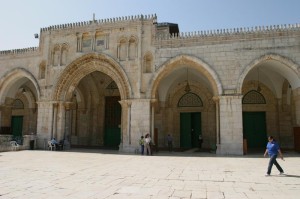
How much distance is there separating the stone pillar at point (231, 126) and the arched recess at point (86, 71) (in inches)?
203

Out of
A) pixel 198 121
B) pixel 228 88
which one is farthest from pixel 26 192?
pixel 198 121

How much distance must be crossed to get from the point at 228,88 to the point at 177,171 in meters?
6.35

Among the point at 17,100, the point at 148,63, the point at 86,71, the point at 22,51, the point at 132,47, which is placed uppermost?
the point at 22,51

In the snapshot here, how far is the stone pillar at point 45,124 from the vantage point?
14750 mm

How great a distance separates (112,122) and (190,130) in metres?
5.55

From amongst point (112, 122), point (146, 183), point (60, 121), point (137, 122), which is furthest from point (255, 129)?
point (146, 183)

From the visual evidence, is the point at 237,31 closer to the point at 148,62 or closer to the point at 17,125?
the point at 148,62

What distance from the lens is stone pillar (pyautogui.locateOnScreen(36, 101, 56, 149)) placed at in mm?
14750

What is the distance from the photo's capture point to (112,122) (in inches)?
720

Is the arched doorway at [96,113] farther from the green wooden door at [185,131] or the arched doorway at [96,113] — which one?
the green wooden door at [185,131]

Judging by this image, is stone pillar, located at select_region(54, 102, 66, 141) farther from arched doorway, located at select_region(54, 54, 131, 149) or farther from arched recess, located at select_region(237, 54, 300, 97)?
arched recess, located at select_region(237, 54, 300, 97)

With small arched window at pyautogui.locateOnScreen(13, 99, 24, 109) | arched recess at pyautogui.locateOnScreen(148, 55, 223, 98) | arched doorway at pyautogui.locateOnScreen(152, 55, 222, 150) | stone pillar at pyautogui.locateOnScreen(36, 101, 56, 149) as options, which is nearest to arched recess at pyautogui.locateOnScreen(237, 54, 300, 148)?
arched doorway at pyautogui.locateOnScreen(152, 55, 222, 150)

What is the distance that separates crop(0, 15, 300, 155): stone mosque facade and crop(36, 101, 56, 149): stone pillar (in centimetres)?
6

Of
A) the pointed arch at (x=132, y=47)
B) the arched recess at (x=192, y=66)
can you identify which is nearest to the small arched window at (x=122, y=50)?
the pointed arch at (x=132, y=47)
